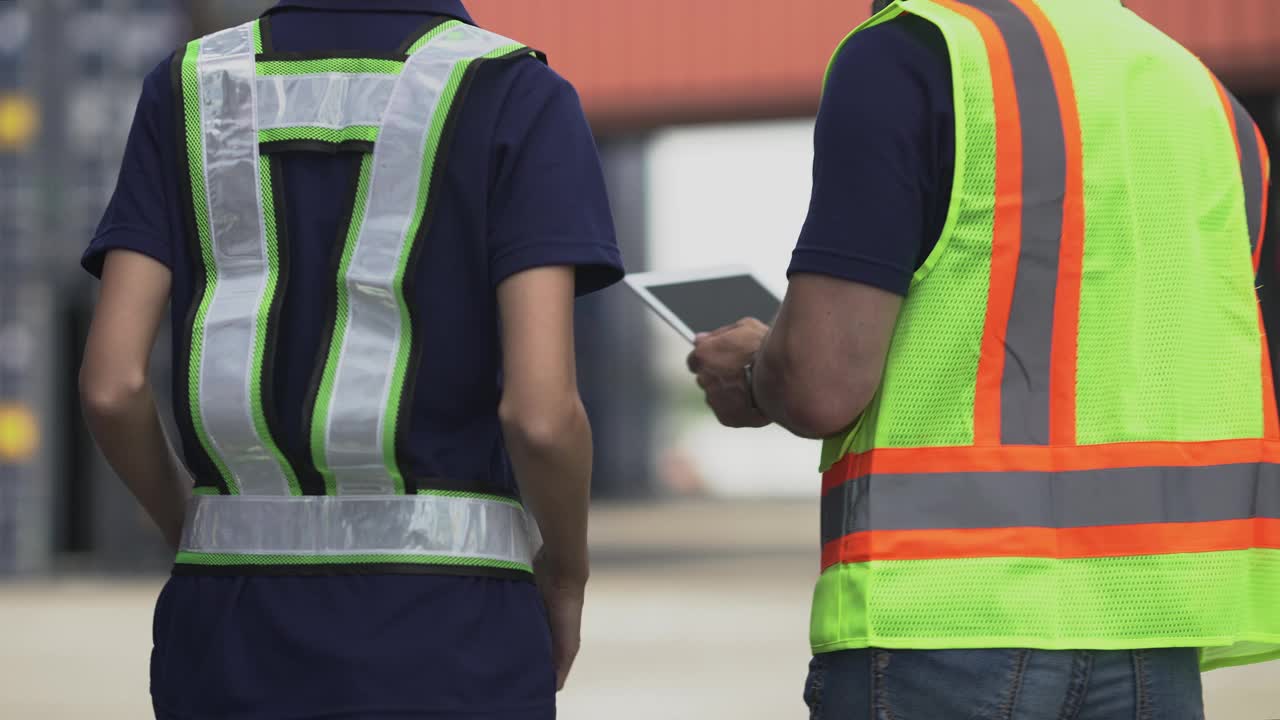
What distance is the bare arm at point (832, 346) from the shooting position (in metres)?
1.85

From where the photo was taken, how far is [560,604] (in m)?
2.13

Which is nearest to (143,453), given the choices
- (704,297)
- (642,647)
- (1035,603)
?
(704,297)

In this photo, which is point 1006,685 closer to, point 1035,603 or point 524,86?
point 1035,603

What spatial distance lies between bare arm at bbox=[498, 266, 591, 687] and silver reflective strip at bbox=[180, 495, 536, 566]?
0.22ft

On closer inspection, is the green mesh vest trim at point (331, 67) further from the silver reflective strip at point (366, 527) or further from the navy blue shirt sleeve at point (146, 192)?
the silver reflective strip at point (366, 527)

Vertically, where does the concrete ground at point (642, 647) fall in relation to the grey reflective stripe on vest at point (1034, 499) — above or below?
below

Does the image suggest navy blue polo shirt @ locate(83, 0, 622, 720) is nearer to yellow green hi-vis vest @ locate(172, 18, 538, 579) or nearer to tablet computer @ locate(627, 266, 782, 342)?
yellow green hi-vis vest @ locate(172, 18, 538, 579)

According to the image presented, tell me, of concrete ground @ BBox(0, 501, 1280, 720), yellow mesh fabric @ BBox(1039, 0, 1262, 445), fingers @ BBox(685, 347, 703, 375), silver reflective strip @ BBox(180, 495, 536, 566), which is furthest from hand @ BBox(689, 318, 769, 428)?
concrete ground @ BBox(0, 501, 1280, 720)

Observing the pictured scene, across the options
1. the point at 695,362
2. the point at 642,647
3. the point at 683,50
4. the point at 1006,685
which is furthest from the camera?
the point at 683,50

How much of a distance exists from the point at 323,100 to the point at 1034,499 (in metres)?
0.92

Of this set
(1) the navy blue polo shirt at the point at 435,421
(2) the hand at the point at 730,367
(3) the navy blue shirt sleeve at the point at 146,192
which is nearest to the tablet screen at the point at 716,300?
(2) the hand at the point at 730,367

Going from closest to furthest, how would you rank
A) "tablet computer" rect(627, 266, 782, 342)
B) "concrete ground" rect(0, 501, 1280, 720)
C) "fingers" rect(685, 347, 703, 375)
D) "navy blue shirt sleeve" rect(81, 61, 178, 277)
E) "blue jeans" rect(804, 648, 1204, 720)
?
"blue jeans" rect(804, 648, 1204, 720) → "navy blue shirt sleeve" rect(81, 61, 178, 277) → "fingers" rect(685, 347, 703, 375) → "tablet computer" rect(627, 266, 782, 342) → "concrete ground" rect(0, 501, 1280, 720)

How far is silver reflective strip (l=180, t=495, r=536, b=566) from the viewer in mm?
1966

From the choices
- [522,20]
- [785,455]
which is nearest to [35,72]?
[522,20]
